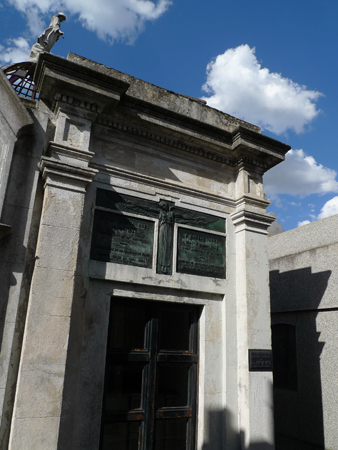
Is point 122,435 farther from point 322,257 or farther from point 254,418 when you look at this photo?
point 322,257

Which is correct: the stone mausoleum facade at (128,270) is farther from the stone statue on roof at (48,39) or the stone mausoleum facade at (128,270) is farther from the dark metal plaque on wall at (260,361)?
the stone statue on roof at (48,39)

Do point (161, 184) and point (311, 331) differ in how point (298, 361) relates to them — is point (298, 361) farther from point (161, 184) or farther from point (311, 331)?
point (161, 184)

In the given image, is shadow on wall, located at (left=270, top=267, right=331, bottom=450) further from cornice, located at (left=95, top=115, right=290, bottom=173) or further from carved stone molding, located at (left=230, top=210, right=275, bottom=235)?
cornice, located at (left=95, top=115, right=290, bottom=173)

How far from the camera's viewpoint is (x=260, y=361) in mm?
5973

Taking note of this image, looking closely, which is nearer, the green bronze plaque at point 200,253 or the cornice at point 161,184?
the cornice at point 161,184

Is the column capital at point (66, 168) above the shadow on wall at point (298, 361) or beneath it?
above

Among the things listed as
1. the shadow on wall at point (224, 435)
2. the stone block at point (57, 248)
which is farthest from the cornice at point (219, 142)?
the shadow on wall at point (224, 435)

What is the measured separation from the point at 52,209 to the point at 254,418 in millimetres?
4438

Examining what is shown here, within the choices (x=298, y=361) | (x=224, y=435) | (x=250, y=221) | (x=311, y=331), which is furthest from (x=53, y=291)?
(x=298, y=361)

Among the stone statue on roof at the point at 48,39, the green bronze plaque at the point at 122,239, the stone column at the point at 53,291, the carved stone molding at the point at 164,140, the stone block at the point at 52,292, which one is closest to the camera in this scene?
the stone column at the point at 53,291

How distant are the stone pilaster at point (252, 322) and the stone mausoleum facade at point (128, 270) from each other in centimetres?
2

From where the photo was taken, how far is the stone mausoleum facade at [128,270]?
4570 mm

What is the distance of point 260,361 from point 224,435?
126cm

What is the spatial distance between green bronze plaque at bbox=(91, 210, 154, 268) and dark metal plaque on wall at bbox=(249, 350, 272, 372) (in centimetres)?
226
